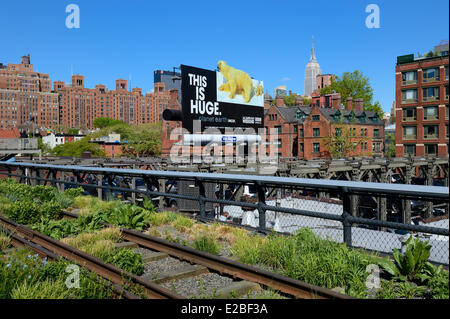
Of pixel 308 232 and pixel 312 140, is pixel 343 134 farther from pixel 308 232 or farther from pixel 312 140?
pixel 308 232

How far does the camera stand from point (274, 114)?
2630 inches

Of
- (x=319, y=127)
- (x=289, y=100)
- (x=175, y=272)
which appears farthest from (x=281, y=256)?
(x=289, y=100)

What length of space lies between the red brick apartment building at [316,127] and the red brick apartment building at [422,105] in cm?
570

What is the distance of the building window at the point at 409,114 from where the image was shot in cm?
6131

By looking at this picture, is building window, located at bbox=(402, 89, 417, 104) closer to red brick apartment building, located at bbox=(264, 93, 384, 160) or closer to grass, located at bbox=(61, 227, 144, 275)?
red brick apartment building, located at bbox=(264, 93, 384, 160)

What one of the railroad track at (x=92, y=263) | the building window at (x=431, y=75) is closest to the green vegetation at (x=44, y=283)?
the railroad track at (x=92, y=263)

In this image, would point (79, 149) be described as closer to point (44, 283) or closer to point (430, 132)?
point (430, 132)

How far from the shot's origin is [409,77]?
61625 mm

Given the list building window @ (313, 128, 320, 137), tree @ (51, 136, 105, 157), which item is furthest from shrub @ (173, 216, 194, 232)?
tree @ (51, 136, 105, 157)

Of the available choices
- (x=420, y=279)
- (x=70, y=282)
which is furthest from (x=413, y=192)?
(x=70, y=282)

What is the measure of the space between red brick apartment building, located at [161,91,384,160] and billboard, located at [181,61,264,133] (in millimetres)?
29635

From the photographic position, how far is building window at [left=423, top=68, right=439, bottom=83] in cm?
5868

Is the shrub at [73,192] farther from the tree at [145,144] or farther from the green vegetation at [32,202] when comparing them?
the tree at [145,144]
